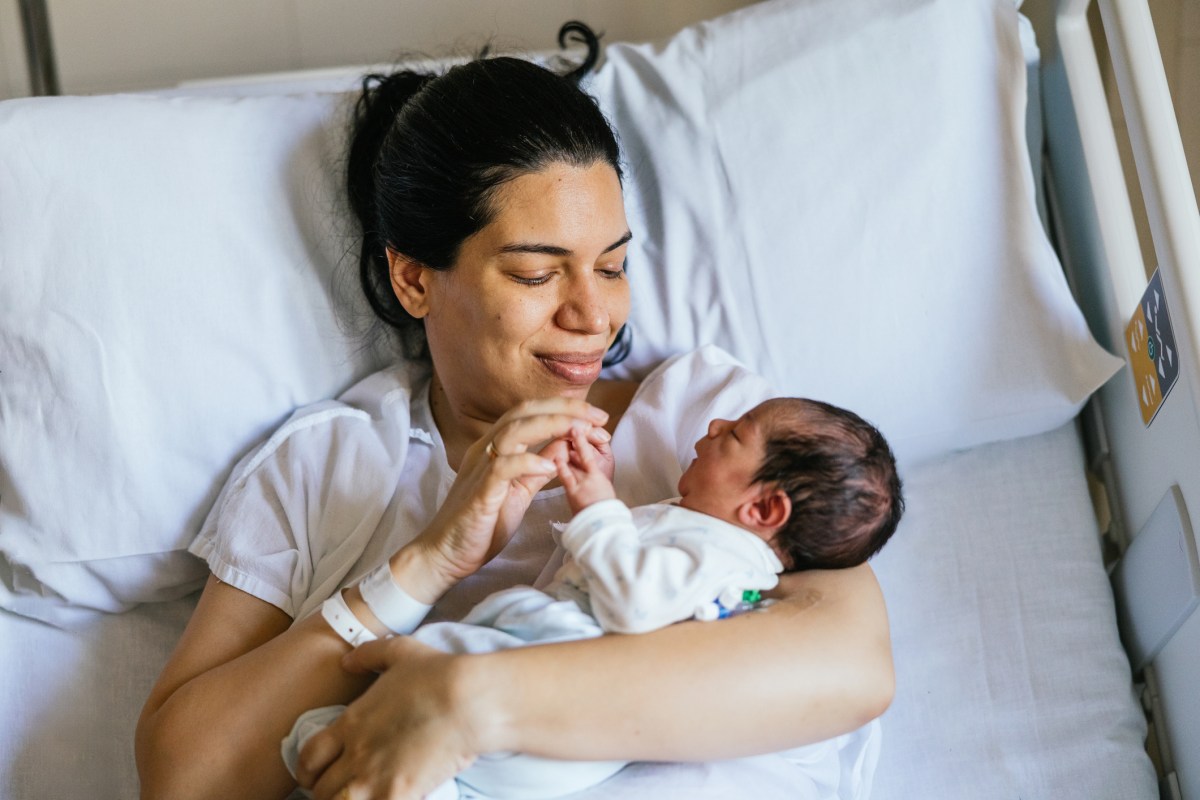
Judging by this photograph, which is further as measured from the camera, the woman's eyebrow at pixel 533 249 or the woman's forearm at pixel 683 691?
the woman's eyebrow at pixel 533 249

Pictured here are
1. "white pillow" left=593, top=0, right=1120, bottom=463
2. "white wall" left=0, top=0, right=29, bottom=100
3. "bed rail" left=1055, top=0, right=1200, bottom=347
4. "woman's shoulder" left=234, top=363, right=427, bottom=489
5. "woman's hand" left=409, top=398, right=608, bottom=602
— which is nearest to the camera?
"woman's hand" left=409, top=398, right=608, bottom=602

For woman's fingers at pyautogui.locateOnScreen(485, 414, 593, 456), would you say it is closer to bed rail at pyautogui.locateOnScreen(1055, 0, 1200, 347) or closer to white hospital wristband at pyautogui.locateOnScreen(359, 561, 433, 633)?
white hospital wristband at pyautogui.locateOnScreen(359, 561, 433, 633)

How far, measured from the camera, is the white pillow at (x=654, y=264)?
179 centimetres

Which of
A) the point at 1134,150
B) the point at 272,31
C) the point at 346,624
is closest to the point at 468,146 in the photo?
the point at 346,624

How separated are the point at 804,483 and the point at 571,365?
43cm

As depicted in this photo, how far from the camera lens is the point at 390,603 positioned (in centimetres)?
146

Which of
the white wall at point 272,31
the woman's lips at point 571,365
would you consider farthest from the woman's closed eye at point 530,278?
the white wall at point 272,31

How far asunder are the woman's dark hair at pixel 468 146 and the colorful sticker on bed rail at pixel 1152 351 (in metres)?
0.81

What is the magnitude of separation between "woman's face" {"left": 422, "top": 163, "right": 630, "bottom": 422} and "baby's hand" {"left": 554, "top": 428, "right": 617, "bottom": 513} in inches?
8.5

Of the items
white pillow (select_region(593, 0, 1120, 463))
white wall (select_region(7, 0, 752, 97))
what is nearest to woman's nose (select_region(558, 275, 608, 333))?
white pillow (select_region(593, 0, 1120, 463))

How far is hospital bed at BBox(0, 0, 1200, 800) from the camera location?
176 cm

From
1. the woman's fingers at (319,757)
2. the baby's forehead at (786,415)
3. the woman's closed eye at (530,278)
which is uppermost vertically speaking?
the woman's closed eye at (530,278)

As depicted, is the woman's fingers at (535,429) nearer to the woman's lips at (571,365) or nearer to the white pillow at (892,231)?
the woman's lips at (571,365)

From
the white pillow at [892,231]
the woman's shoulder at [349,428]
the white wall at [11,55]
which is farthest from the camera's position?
the white wall at [11,55]
